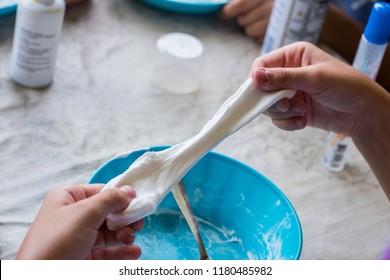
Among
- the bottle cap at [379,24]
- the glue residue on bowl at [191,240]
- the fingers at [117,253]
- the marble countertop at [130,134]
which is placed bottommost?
the glue residue on bowl at [191,240]

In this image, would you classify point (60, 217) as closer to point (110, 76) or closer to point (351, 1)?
point (110, 76)

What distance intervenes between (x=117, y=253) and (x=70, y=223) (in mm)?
91

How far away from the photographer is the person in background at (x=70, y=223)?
574mm

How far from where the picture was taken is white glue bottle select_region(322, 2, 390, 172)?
0.81 meters

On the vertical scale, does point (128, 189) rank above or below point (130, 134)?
above

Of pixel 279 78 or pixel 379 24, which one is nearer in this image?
pixel 279 78

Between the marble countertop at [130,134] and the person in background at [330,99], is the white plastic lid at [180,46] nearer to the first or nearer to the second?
the marble countertop at [130,134]

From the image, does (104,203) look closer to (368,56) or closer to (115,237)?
(115,237)

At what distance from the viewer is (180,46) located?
39.8 inches

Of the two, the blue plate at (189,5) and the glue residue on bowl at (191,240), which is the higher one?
the blue plate at (189,5)

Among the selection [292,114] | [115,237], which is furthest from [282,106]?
[115,237]

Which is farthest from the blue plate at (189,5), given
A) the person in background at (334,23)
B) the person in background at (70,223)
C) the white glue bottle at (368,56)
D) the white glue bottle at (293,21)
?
the person in background at (70,223)

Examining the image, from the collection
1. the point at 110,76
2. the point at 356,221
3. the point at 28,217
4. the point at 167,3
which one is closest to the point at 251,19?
the point at 167,3

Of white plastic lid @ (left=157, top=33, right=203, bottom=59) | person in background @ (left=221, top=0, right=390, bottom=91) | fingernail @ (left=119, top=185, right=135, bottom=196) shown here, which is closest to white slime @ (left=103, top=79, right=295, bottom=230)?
fingernail @ (left=119, top=185, right=135, bottom=196)
